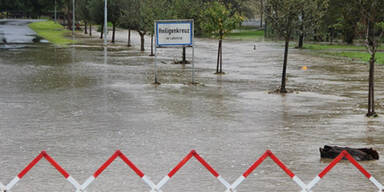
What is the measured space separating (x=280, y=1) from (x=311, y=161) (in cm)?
1183

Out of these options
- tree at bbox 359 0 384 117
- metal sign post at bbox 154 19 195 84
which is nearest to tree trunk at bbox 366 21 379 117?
tree at bbox 359 0 384 117

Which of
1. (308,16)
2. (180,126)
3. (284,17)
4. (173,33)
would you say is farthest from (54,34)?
(180,126)

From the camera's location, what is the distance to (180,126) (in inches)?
566

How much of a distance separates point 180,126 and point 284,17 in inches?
351

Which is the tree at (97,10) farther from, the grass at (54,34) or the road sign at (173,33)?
the road sign at (173,33)

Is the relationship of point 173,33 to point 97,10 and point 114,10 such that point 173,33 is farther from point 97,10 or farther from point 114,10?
point 97,10

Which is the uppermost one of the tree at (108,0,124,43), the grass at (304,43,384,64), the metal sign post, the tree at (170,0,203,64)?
the tree at (108,0,124,43)

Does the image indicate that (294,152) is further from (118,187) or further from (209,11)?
(209,11)

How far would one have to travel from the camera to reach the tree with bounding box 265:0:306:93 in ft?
69.7

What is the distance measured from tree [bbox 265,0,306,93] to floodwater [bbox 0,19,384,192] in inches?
78.6

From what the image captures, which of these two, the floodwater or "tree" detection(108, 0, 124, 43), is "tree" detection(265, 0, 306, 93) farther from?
"tree" detection(108, 0, 124, 43)

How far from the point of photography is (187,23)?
965 inches

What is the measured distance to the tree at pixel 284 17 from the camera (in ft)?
69.7

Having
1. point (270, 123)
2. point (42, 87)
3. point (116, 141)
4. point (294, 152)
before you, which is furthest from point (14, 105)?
point (294, 152)
